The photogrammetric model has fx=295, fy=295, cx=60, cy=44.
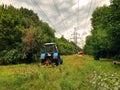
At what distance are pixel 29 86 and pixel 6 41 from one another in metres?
31.8

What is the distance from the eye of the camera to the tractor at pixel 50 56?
3444 centimetres

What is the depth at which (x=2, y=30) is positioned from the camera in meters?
47.8

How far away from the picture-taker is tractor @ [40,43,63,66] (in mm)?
34438

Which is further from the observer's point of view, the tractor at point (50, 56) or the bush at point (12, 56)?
the bush at point (12, 56)

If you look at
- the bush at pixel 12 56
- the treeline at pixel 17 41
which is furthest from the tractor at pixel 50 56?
the bush at pixel 12 56

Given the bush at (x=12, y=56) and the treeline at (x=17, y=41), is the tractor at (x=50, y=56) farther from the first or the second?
the bush at (x=12, y=56)

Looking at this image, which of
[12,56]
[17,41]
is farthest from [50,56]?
[17,41]

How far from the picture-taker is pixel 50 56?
35219 millimetres

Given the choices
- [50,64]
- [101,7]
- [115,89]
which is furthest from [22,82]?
[101,7]

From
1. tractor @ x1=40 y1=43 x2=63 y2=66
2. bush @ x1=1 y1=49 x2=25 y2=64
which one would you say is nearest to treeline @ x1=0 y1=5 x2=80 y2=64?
bush @ x1=1 y1=49 x2=25 y2=64

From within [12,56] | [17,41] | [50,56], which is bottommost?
[50,56]

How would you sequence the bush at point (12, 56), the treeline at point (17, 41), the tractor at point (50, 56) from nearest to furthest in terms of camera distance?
the tractor at point (50, 56)
the bush at point (12, 56)
the treeline at point (17, 41)

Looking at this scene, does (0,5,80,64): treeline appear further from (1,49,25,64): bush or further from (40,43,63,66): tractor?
(40,43,63,66): tractor

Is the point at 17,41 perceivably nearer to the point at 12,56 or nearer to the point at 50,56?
the point at 12,56
